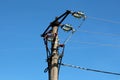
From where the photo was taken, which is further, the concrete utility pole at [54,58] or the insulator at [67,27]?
the insulator at [67,27]

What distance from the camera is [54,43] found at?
1523cm

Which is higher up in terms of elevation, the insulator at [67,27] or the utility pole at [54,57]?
the insulator at [67,27]

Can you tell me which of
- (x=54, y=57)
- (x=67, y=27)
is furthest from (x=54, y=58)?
(x=67, y=27)

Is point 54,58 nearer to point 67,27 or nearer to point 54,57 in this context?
point 54,57

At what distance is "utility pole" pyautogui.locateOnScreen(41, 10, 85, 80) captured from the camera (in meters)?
14.5

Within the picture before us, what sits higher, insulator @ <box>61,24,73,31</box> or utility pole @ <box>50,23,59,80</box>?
insulator @ <box>61,24,73,31</box>

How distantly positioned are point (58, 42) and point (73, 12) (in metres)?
1.76

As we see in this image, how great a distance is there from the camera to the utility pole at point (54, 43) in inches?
570

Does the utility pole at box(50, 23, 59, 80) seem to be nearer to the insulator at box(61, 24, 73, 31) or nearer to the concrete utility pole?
the concrete utility pole

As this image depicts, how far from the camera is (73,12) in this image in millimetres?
15852

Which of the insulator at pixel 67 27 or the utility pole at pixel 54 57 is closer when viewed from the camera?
the utility pole at pixel 54 57

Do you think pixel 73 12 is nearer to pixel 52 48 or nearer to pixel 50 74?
pixel 52 48

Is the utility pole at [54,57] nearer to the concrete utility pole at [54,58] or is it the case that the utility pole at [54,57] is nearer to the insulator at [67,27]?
the concrete utility pole at [54,58]

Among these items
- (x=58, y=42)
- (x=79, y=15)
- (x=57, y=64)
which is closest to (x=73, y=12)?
(x=79, y=15)
